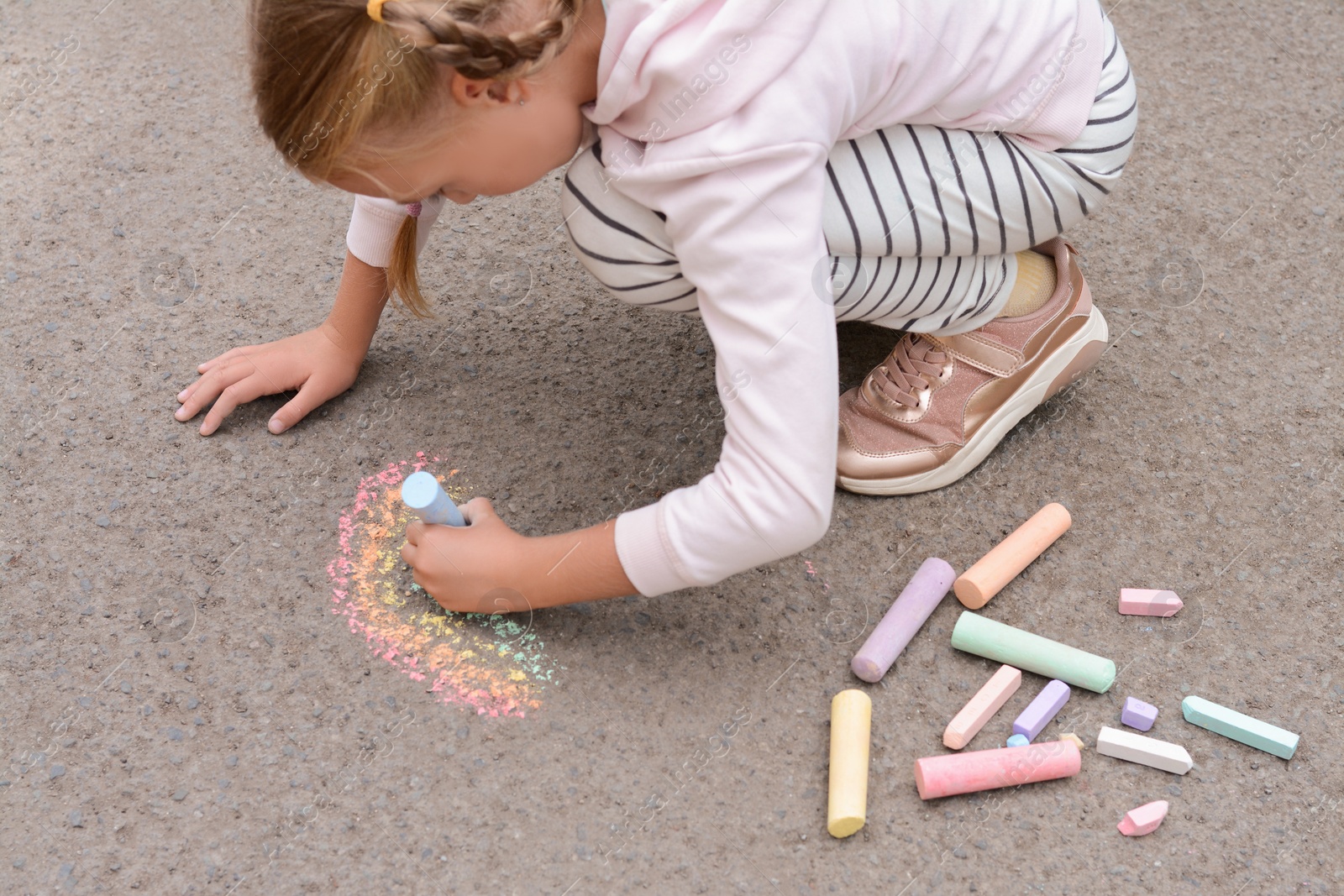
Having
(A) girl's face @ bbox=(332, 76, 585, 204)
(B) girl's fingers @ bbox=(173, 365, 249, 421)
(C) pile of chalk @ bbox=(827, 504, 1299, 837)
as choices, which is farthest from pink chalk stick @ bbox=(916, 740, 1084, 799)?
(B) girl's fingers @ bbox=(173, 365, 249, 421)

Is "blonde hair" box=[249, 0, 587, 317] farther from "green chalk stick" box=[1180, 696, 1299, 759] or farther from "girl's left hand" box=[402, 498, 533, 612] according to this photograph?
"green chalk stick" box=[1180, 696, 1299, 759]

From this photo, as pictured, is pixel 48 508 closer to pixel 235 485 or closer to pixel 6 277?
pixel 235 485

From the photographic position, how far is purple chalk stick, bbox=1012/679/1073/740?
3.94ft

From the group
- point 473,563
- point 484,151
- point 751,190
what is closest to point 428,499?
point 473,563

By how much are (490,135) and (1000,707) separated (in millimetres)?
812

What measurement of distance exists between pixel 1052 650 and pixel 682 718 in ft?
1.38

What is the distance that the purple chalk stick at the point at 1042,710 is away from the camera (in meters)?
1.20

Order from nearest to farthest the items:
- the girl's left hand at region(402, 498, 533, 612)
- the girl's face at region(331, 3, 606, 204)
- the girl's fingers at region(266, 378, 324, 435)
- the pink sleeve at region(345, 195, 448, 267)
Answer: the girl's face at region(331, 3, 606, 204)
the girl's left hand at region(402, 498, 533, 612)
the pink sleeve at region(345, 195, 448, 267)
the girl's fingers at region(266, 378, 324, 435)

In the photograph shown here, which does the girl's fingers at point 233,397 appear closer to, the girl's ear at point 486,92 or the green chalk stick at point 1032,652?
the girl's ear at point 486,92

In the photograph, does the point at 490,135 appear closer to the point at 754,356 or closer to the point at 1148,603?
the point at 754,356

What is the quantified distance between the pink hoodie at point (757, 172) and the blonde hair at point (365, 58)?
0.34 feet

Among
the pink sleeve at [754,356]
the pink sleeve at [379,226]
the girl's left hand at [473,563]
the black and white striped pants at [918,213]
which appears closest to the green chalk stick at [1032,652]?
the pink sleeve at [754,356]

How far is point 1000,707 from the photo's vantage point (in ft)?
4.08

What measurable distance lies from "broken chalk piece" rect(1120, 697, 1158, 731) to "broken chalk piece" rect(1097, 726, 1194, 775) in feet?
0.06
